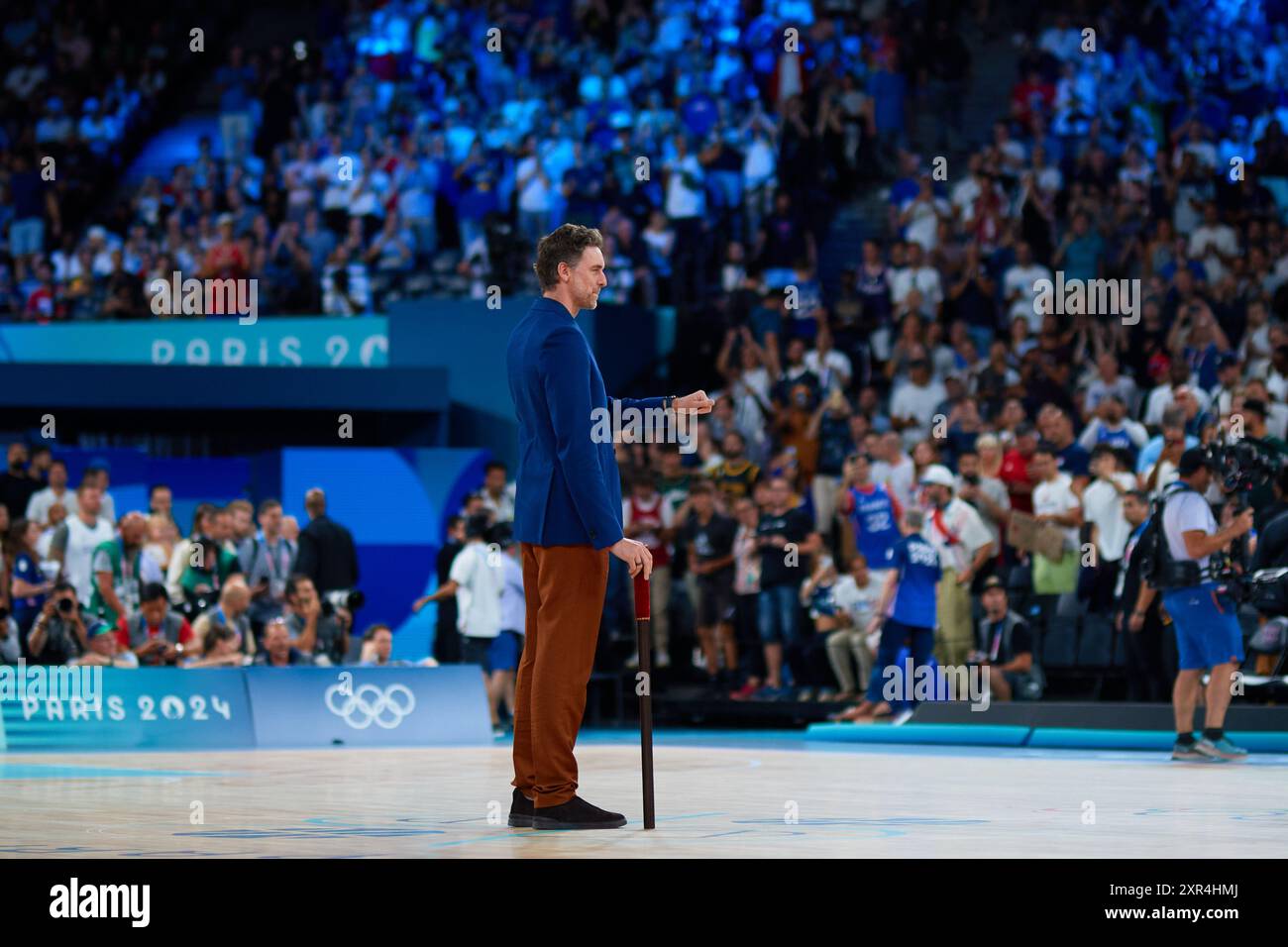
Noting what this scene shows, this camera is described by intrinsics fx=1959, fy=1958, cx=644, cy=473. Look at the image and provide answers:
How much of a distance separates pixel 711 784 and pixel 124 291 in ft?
48.8

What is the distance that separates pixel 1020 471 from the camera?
16562 millimetres

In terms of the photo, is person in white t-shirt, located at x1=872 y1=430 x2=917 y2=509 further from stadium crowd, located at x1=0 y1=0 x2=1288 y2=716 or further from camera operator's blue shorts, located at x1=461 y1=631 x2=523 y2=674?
camera operator's blue shorts, located at x1=461 y1=631 x2=523 y2=674

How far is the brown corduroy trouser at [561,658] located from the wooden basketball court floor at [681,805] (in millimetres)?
277

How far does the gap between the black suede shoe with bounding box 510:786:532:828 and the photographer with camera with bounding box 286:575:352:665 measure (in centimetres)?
866

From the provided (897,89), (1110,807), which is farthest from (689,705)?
(1110,807)

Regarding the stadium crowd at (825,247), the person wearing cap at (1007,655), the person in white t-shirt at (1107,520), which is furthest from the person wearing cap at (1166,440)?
the person wearing cap at (1007,655)

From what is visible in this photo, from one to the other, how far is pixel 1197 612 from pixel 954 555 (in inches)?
169

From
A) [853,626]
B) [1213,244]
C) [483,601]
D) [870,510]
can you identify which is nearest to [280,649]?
[483,601]

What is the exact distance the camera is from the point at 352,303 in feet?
72.8

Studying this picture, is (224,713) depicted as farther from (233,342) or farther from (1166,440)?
(233,342)

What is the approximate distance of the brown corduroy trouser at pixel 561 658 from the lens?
7.31m

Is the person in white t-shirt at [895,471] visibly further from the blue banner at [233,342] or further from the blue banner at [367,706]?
the blue banner at [233,342]
